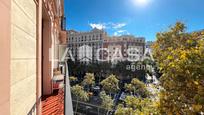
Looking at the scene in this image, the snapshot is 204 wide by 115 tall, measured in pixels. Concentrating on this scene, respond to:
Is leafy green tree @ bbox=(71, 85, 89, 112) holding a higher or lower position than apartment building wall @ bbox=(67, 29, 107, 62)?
lower

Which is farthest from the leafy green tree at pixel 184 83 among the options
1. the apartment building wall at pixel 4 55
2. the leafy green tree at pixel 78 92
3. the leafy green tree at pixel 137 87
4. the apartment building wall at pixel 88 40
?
the apartment building wall at pixel 88 40

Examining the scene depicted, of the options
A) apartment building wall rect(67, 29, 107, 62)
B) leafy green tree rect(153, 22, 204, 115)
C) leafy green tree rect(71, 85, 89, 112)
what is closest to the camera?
leafy green tree rect(153, 22, 204, 115)

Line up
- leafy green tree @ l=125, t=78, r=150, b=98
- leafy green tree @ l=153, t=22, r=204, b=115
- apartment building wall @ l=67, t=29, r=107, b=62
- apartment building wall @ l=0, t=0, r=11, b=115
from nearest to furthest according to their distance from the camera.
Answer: apartment building wall @ l=0, t=0, r=11, b=115, leafy green tree @ l=153, t=22, r=204, b=115, leafy green tree @ l=125, t=78, r=150, b=98, apartment building wall @ l=67, t=29, r=107, b=62

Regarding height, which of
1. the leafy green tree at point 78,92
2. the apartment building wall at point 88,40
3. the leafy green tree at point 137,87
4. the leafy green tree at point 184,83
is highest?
the apartment building wall at point 88,40

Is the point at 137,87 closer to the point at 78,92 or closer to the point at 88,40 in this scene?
the point at 78,92

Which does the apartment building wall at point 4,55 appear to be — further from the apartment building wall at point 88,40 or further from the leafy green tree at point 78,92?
the apartment building wall at point 88,40

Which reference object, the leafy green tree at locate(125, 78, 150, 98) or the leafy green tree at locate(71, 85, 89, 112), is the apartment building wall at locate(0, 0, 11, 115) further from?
the leafy green tree at locate(71, 85, 89, 112)

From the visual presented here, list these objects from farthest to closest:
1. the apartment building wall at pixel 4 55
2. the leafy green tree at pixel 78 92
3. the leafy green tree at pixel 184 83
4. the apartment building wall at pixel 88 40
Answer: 1. the apartment building wall at pixel 88 40
2. the leafy green tree at pixel 78 92
3. the leafy green tree at pixel 184 83
4. the apartment building wall at pixel 4 55

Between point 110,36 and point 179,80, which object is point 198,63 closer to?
point 179,80

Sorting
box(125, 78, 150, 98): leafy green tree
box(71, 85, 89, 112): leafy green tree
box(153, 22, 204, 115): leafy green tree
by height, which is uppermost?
box(153, 22, 204, 115): leafy green tree

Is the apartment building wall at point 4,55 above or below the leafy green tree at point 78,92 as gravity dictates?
above

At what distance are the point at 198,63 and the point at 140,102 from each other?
9.60 ft

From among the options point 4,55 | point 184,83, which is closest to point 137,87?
point 184,83

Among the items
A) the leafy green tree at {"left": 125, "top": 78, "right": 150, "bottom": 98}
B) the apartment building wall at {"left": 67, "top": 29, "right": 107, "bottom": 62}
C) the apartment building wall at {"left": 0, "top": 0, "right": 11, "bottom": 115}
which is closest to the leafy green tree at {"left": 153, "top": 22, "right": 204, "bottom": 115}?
the apartment building wall at {"left": 0, "top": 0, "right": 11, "bottom": 115}
